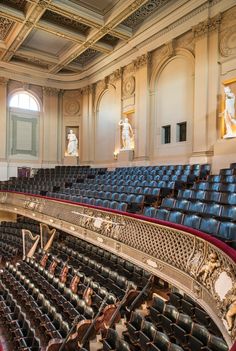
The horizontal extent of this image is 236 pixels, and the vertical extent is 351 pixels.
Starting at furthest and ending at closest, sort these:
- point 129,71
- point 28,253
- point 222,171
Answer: point 129,71 → point 28,253 → point 222,171

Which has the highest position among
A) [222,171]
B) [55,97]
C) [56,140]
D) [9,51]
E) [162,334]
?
[9,51]

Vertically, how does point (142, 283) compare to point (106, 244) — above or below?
below

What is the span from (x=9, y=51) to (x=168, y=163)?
531 cm

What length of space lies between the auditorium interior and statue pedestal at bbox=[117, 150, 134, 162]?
0.04m

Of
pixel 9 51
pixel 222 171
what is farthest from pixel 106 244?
pixel 9 51

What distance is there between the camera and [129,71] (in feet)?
24.2

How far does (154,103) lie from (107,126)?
2078 mm

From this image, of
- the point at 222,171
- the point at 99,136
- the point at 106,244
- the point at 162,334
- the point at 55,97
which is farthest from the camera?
the point at 55,97

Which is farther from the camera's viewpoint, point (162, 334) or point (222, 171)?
point (222, 171)

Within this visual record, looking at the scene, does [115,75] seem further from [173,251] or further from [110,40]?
[173,251]

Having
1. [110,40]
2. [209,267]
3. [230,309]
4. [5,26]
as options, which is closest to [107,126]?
[110,40]

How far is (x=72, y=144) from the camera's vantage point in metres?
9.23

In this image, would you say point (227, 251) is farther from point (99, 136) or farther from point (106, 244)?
point (99, 136)

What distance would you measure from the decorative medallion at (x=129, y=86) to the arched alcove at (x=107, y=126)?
→ 0.39 metres
